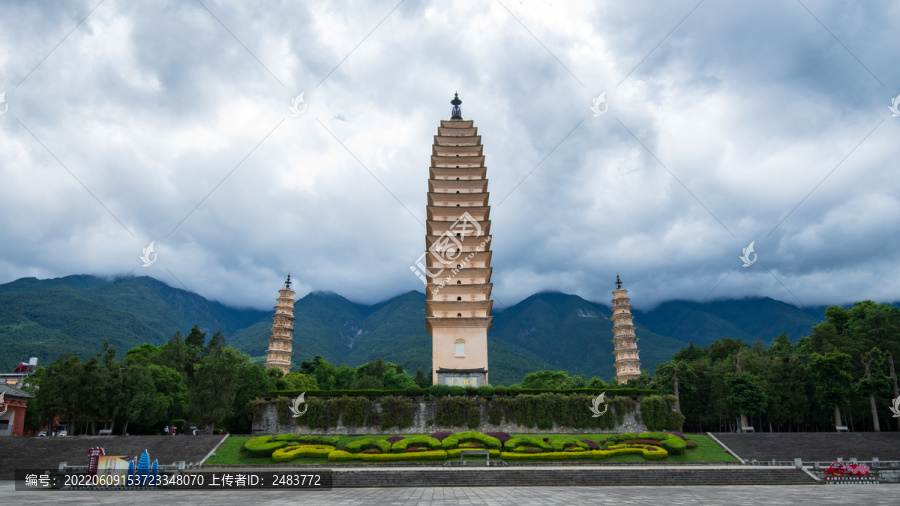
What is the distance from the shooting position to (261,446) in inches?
1022

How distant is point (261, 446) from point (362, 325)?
137 meters

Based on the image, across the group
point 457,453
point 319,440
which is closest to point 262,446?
point 319,440

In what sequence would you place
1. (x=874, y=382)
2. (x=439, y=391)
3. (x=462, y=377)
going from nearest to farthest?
1. (x=439, y=391)
2. (x=874, y=382)
3. (x=462, y=377)

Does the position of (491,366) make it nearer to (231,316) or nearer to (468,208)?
(468,208)

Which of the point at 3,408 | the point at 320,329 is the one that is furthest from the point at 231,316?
the point at 3,408

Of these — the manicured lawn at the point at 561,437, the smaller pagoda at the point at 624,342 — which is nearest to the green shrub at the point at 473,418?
the manicured lawn at the point at 561,437

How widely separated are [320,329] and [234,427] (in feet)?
329

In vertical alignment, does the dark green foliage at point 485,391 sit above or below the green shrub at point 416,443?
above

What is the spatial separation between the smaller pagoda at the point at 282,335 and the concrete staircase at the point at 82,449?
28.7m

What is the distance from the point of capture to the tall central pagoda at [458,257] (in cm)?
3781

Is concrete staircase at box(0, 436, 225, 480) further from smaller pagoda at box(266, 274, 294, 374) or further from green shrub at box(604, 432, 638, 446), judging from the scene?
smaller pagoda at box(266, 274, 294, 374)

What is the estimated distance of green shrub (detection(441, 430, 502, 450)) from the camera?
86.5 ft

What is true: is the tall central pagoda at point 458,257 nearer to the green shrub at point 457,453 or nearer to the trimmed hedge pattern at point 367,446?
the trimmed hedge pattern at point 367,446

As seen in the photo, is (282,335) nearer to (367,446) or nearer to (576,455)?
(367,446)
